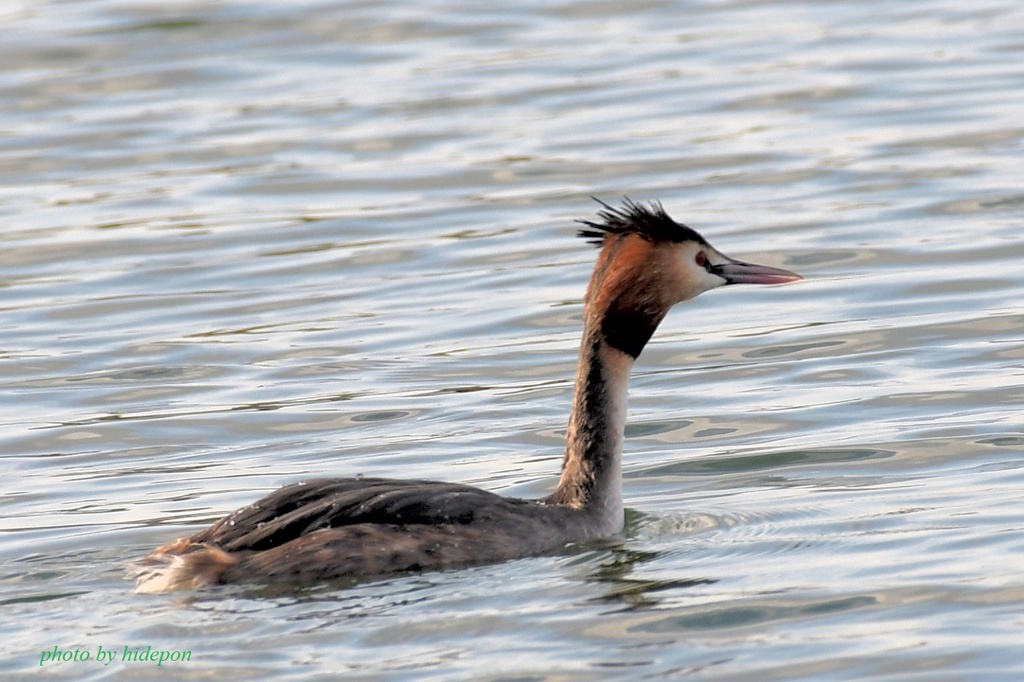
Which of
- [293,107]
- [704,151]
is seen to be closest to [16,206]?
[293,107]

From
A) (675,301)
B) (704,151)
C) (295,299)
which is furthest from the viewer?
(704,151)

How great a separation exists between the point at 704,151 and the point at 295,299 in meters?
4.82

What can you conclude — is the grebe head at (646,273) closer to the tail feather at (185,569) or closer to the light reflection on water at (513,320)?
the light reflection on water at (513,320)

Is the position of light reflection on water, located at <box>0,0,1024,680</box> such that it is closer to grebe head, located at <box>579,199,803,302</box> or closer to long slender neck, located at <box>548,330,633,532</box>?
long slender neck, located at <box>548,330,633,532</box>

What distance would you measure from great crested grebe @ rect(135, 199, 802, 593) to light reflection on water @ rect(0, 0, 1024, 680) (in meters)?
0.13

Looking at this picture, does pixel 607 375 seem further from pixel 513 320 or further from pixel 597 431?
pixel 513 320

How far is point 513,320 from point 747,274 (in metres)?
4.27

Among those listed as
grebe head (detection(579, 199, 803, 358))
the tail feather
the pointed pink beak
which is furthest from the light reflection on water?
the pointed pink beak

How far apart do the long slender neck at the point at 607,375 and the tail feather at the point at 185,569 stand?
1.57 m

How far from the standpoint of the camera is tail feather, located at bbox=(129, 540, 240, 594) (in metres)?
7.39

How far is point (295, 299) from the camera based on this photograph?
13602 millimetres

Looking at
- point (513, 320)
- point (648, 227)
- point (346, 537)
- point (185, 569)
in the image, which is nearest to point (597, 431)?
point (648, 227)

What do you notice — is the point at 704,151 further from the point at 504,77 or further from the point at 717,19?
the point at 717,19

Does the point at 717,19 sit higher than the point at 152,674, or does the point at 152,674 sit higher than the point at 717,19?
the point at 717,19
